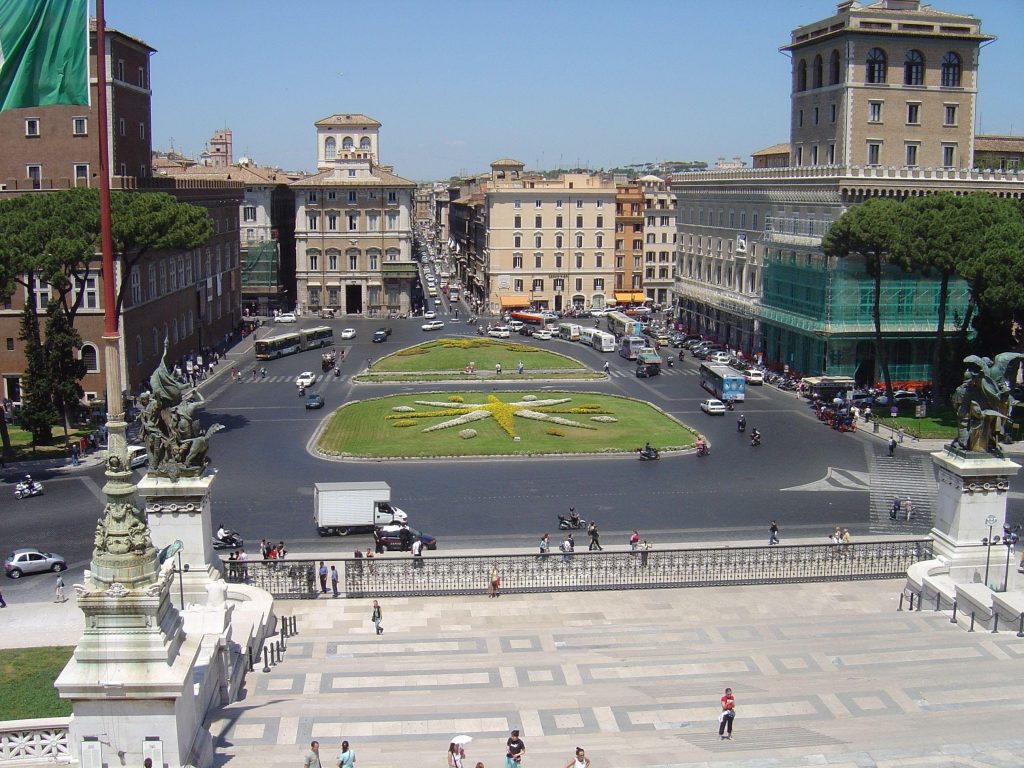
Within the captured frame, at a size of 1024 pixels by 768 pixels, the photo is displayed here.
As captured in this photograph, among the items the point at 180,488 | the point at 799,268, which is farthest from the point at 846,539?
the point at 799,268

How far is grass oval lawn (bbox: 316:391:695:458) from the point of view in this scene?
175ft

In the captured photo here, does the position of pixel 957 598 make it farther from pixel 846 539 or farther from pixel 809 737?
pixel 809 737

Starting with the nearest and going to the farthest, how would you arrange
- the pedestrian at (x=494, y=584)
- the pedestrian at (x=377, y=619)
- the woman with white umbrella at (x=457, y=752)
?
Result: the woman with white umbrella at (x=457, y=752) < the pedestrian at (x=377, y=619) < the pedestrian at (x=494, y=584)

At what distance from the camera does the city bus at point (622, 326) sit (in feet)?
309

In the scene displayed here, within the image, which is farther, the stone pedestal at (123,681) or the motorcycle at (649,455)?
the motorcycle at (649,455)

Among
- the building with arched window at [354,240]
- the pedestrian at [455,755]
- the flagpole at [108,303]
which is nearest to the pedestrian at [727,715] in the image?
the pedestrian at [455,755]

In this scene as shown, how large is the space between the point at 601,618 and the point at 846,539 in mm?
9540

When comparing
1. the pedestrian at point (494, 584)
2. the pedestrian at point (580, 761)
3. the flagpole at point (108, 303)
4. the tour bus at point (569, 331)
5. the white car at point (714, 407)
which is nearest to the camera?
the pedestrian at point (580, 761)

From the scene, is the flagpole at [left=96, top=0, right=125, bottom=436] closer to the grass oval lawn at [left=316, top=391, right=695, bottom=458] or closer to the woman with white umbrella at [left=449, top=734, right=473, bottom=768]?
the woman with white umbrella at [left=449, top=734, right=473, bottom=768]

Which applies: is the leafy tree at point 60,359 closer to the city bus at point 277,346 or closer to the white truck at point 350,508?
the white truck at point 350,508

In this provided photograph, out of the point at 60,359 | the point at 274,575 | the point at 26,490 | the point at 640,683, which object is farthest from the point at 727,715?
the point at 60,359

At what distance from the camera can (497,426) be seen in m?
58.2

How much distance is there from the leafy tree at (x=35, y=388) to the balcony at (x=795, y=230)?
1824 inches

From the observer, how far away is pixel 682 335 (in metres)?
96.0
